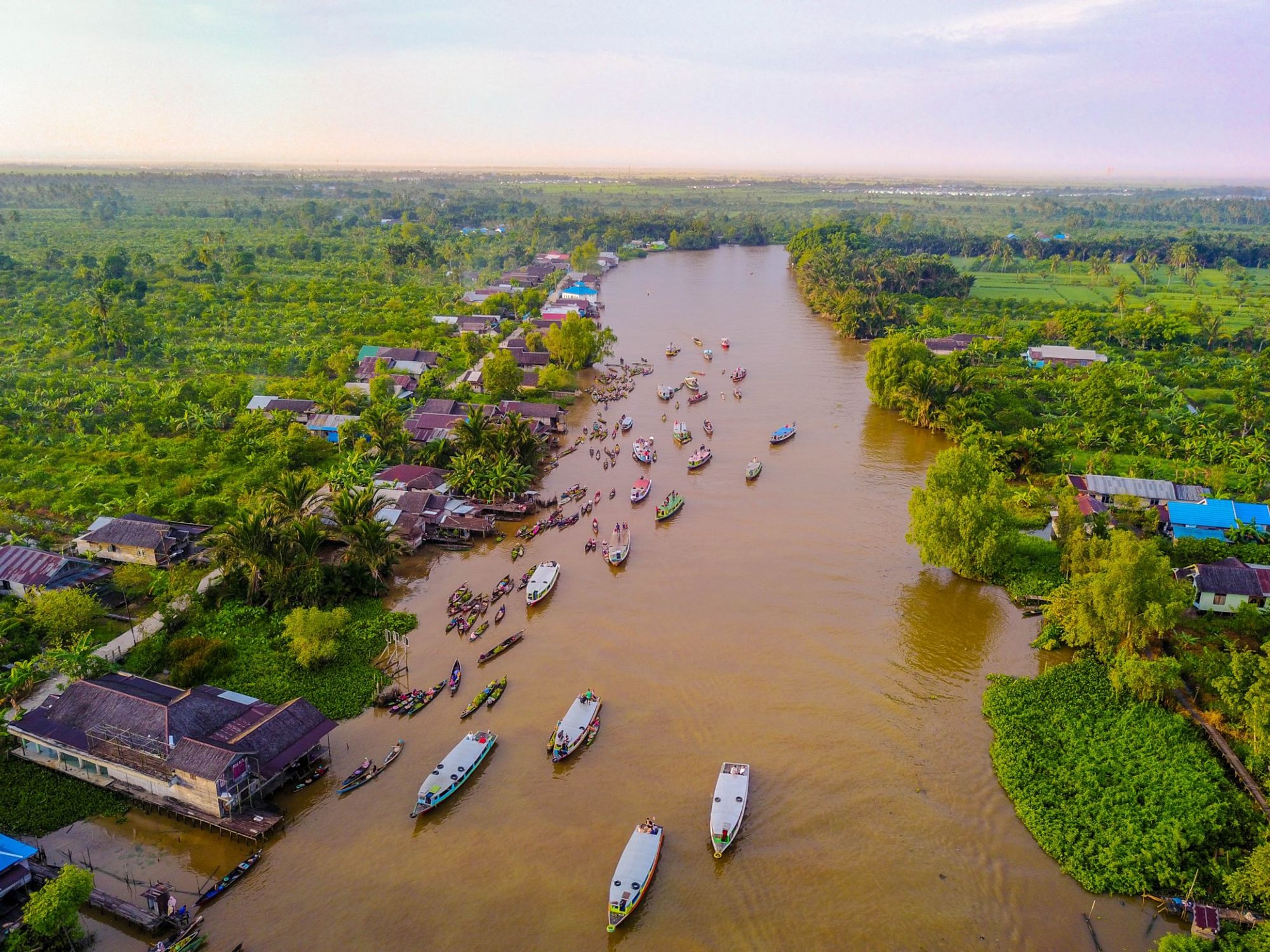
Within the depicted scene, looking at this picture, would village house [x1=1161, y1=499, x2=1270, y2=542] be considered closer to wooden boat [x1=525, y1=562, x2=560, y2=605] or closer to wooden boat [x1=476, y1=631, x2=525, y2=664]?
wooden boat [x1=525, y1=562, x2=560, y2=605]

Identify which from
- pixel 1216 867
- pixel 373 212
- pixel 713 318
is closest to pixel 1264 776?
pixel 1216 867

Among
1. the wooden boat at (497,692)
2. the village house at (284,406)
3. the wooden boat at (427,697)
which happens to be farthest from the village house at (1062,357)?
the wooden boat at (427,697)

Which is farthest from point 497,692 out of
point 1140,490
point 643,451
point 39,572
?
point 1140,490

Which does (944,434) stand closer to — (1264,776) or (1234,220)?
(1264,776)

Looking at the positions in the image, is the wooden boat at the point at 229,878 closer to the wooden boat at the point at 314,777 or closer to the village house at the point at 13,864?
the wooden boat at the point at 314,777

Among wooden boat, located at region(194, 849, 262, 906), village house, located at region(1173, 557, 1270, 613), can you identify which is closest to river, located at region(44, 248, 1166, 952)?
→ wooden boat, located at region(194, 849, 262, 906)

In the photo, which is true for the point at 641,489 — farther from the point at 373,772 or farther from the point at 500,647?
the point at 373,772
